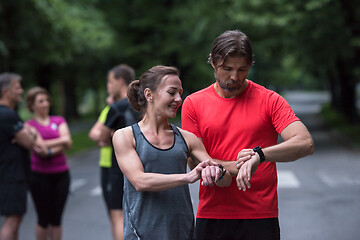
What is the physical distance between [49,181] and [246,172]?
3.89 meters

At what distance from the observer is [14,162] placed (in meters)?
5.98

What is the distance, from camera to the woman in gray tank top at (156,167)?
3.17 metres

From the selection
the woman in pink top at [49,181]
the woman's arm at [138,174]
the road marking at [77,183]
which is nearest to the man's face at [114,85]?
the woman in pink top at [49,181]

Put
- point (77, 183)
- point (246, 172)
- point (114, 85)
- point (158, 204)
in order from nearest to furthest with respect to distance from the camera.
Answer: point (246, 172) → point (158, 204) → point (114, 85) → point (77, 183)

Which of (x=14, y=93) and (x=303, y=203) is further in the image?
(x=303, y=203)

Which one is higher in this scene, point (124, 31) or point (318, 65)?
point (124, 31)

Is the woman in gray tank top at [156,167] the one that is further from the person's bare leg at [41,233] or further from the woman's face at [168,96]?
the person's bare leg at [41,233]

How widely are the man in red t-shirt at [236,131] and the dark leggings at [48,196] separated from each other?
3.26 meters

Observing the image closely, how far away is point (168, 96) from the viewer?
3242 mm

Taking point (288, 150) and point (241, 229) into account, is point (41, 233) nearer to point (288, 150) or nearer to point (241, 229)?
point (241, 229)

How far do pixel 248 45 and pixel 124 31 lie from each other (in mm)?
35626

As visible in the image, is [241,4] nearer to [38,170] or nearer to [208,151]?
[38,170]

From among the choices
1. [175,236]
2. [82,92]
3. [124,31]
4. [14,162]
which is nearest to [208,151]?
[175,236]

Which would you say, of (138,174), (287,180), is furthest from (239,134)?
(287,180)
